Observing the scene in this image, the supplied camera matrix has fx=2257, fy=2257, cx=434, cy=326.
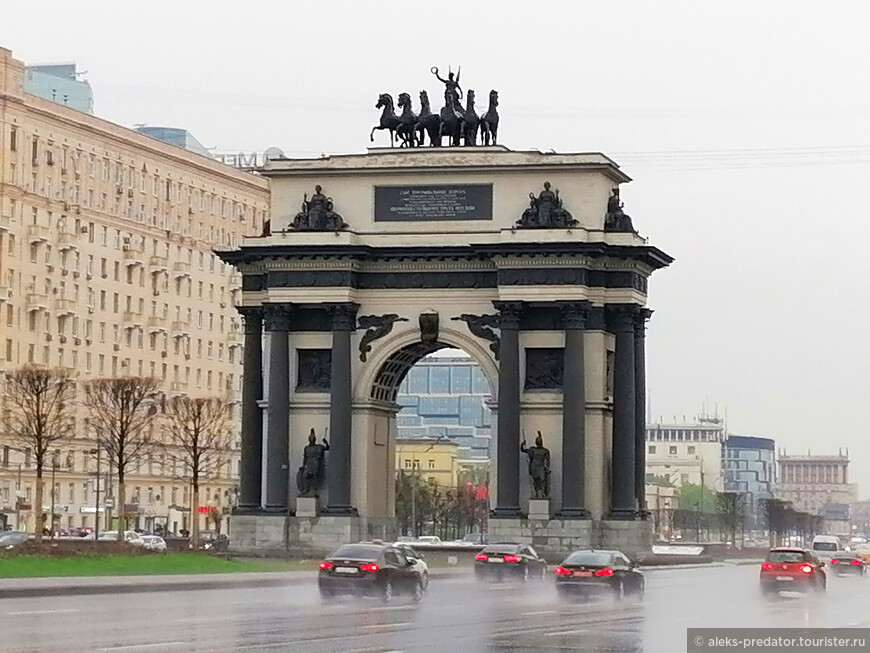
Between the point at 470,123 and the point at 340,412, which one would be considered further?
the point at 470,123

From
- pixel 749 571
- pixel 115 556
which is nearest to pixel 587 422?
pixel 749 571

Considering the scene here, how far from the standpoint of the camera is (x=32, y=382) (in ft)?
349

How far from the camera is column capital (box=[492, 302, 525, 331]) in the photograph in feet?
263

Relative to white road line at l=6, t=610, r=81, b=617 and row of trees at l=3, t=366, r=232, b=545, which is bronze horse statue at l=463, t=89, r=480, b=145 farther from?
white road line at l=6, t=610, r=81, b=617

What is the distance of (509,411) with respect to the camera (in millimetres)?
80688

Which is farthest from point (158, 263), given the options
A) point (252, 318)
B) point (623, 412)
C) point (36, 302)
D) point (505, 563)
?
point (505, 563)

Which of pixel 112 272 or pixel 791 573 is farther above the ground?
pixel 112 272

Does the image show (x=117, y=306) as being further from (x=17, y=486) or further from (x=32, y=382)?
(x=32, y=382)

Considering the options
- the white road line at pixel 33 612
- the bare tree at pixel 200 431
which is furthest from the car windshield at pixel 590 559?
the bare tree at pixel 200 431

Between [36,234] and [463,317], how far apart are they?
5117 cm

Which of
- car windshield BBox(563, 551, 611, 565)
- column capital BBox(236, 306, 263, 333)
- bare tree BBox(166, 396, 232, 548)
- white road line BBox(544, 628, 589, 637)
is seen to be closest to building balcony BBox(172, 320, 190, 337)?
bare tree BBox(166, 396, 232, 548)

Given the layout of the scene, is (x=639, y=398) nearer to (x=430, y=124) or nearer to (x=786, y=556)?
(x=430, y=124)

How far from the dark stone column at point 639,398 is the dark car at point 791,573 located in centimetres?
1858

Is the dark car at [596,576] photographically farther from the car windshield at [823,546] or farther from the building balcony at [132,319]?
the building balcony at [132,319]
